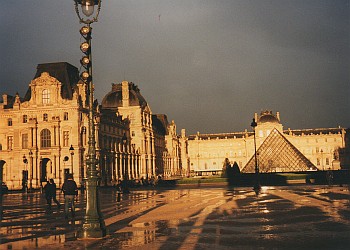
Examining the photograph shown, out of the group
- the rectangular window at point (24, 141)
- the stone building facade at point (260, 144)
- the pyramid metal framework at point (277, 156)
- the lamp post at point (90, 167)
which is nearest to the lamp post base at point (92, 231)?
the lamp post at point (90, 167)

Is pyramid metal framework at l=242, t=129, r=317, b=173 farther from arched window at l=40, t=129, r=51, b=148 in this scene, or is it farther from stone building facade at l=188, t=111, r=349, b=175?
stone building facade at l=188, t=111, r=349, b=175

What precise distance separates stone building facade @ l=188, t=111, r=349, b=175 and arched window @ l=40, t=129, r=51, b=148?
82768 mm

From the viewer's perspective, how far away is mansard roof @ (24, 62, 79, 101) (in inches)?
2542

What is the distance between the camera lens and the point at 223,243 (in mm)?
10023

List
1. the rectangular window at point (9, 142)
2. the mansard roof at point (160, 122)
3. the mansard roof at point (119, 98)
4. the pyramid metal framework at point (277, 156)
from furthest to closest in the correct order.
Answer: the mansard roof at point (160, 122) → the mansard roof at point (119, 98) → the pyramid metal framework at point (277, 156) → the rectangular window at point (9, 142)

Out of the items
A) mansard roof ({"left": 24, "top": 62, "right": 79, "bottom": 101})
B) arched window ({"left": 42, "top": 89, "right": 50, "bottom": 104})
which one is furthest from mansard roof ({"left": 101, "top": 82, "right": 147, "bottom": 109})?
arched window ({"left": 42, "top": 89, "right": 50, "bottom": 104})

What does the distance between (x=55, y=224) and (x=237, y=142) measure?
462 feet

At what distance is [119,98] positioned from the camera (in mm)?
91562

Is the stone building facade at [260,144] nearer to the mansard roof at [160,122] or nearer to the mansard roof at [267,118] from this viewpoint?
the mansard roof at [267,118]

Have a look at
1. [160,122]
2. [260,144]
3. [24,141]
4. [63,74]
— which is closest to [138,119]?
[63,74]

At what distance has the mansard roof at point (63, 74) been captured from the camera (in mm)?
64562

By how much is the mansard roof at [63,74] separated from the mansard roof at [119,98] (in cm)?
2185

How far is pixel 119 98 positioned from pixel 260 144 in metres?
67.8

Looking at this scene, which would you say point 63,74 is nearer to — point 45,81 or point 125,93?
point 45,81
